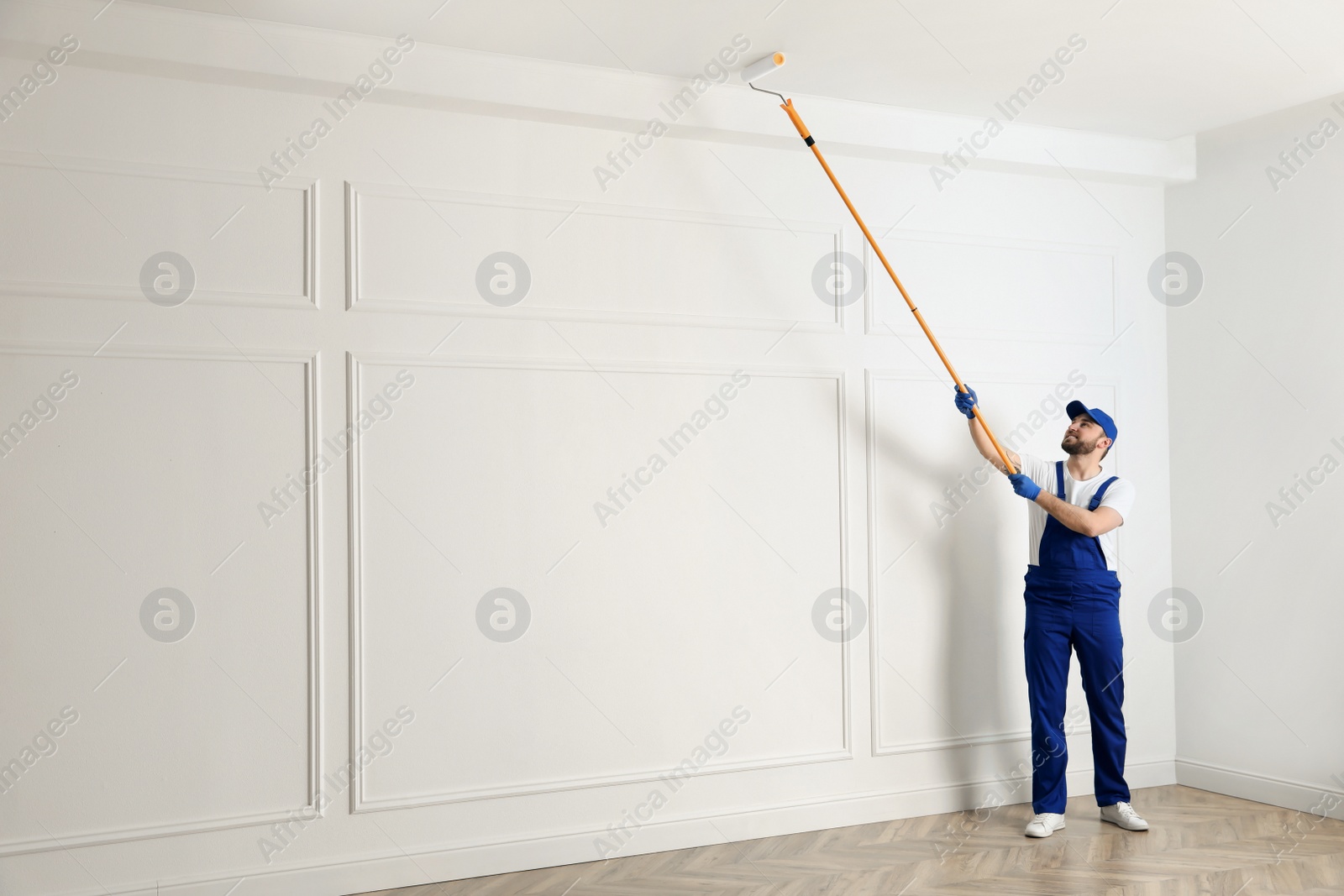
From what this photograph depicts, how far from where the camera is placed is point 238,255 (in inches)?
129

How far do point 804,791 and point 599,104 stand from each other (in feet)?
8.79

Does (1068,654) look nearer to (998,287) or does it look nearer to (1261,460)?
(1261,460)

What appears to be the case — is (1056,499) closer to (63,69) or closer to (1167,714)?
(1167,714)

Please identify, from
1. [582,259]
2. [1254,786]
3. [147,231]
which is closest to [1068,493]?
[1254,786]

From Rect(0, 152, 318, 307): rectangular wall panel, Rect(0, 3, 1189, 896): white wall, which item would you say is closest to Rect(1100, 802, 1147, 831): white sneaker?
Rect(0, 3, 1189, 896): white wall

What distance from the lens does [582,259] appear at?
3.70 metres

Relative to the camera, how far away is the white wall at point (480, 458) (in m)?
3.09

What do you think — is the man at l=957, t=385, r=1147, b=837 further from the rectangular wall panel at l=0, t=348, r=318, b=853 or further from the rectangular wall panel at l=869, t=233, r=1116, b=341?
the rectangular wall panel at l=0, t=348, r=318, b=853

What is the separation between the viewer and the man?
3902 mm

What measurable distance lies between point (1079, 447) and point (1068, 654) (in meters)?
0.81

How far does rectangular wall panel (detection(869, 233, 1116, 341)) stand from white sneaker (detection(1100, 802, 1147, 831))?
1.94 m

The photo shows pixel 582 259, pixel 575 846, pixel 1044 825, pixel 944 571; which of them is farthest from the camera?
pixel 944 571

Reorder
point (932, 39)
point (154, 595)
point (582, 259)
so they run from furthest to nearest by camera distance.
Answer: point (582, 259)
point (932, 39)
point (154, 595)

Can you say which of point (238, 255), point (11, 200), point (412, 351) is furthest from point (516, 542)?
point (11, 200)
